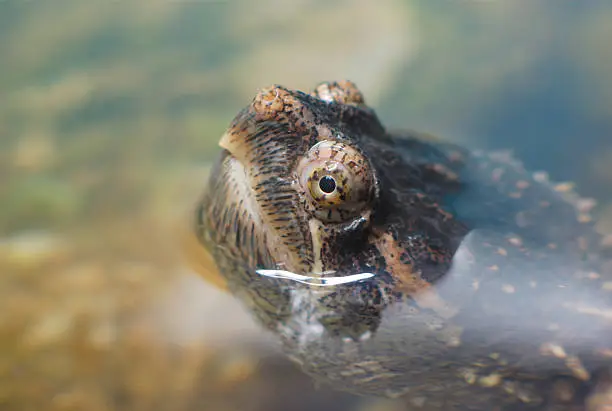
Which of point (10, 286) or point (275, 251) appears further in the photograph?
point (10, 286)

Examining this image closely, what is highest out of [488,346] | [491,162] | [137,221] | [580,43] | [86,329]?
[580,43]

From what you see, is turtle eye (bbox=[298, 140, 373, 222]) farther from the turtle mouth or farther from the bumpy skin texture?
the turtle mouth

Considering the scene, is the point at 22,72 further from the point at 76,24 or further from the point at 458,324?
the point at 458,324

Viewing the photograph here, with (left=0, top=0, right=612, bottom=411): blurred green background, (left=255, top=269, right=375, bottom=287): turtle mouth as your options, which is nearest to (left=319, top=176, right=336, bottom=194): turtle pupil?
(left=255, top=269, right=375, bottom=287): turtle mouth

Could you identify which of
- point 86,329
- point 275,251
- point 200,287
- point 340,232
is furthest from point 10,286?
point 340,232

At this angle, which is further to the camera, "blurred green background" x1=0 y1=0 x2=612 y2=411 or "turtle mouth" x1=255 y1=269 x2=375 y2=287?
"blurred green background" x1=0 y1=0 x2=612 y2=411

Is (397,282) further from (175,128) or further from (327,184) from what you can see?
(175,128)
